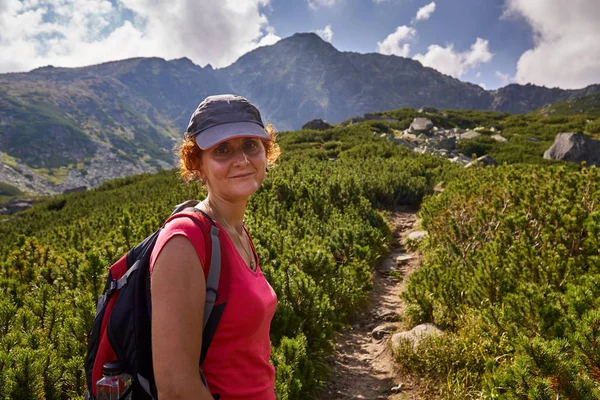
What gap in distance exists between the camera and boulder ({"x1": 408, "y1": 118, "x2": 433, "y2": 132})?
36.2 m

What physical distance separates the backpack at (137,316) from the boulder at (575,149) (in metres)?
29.1

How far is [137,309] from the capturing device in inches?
55.2

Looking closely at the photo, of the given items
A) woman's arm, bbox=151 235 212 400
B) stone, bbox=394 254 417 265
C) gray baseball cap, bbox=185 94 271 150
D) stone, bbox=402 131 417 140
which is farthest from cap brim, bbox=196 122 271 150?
stone, bbox=402 131 417 140

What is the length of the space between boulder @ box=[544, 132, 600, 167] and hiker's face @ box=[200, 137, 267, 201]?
1128 inches

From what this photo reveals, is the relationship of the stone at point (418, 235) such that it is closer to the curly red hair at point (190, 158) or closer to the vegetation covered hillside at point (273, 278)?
the vegetation covered hillside at point (273, 278)

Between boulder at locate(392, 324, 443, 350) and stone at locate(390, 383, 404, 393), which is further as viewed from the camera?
boulder at locate(392, 324, 443, 350)

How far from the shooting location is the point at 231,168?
188cm

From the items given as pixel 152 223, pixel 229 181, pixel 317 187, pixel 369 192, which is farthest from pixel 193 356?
pixel 369 192

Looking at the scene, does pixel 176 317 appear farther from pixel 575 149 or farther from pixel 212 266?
pixel 575 149

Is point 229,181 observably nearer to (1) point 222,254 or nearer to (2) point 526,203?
(1) point 222,254

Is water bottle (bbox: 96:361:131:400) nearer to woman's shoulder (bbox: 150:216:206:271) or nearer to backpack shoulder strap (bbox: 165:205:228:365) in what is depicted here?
backpack shoulder strap (bbox: 165:205:228:365)

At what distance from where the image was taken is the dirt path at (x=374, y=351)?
4730 mm

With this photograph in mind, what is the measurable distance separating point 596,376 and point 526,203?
4.23 metres

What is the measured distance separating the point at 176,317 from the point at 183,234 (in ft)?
0.99
